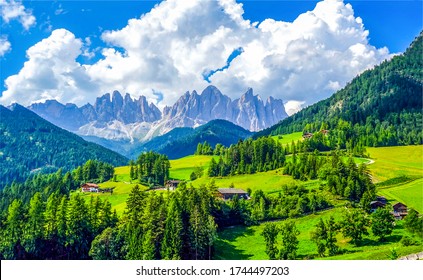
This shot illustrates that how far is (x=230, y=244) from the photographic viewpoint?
1713 inches

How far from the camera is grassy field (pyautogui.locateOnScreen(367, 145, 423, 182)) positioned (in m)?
68.8

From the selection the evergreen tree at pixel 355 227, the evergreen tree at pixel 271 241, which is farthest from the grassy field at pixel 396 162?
the evergreen tree at pixel 271 241

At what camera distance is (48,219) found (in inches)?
1837

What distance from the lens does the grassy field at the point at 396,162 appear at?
226ft

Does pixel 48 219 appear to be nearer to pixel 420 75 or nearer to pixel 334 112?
pixel 334 112

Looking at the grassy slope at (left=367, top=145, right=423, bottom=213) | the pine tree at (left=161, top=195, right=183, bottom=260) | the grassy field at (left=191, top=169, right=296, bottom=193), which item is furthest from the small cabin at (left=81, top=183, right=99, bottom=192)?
the grassy slope at (left=367, top=145, right=423, bottom=213)

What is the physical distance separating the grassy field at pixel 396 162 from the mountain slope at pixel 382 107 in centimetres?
922

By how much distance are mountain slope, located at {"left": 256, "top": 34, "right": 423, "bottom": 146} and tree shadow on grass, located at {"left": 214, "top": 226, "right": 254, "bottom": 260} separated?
71.3 metres

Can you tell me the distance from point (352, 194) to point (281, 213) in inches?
473

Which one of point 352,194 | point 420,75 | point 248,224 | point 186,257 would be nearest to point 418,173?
point 352,194

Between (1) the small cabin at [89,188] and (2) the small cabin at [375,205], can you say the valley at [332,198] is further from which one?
(1) the small cabin at [89,188]

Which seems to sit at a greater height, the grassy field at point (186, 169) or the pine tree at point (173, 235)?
the grassy field at point (186, 169)

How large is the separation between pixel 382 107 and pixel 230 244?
127 meters

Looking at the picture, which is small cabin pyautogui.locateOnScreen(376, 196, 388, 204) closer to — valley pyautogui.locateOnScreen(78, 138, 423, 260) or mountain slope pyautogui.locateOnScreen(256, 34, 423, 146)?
valley pyautogui.locateOnScreen(78, 138, 423, 260)
